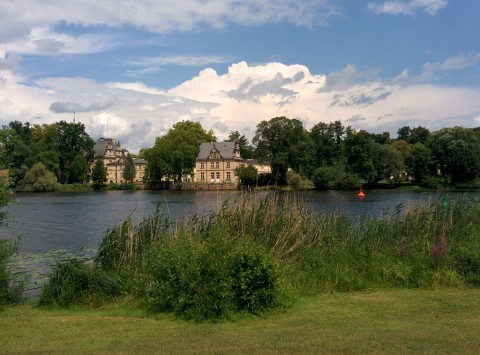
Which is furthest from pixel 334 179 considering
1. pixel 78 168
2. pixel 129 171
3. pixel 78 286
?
pixel 78 286

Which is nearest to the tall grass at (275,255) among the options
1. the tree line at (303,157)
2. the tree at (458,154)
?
the tree line at (303,157)

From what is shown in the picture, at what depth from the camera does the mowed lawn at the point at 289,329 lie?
710 cm

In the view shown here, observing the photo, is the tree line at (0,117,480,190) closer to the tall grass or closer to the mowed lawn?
the tall grass

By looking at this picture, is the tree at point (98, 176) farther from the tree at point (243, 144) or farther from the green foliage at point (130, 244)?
the green foliage at point (130, 244)

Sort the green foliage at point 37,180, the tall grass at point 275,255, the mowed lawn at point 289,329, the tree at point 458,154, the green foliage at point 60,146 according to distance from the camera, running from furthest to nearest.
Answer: the green foliage at point 60,146 → the green foliage at point 37,180 → the tree at point 458,154 → the tall grass at point 275,255 → the mowed lawn at point 289,329

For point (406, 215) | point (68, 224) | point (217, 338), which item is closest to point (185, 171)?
point (68, 224)

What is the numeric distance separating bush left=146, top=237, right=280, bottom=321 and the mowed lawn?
330 millimetres

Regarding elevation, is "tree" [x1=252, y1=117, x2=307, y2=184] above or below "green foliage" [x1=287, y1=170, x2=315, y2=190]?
above

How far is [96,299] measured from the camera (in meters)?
11.7

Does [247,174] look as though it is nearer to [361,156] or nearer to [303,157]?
[303,157]

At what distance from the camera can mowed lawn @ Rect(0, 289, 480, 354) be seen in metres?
7.10

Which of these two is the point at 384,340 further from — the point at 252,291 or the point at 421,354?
the point at 252,291

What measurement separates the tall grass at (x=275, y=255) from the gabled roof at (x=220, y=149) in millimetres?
103518

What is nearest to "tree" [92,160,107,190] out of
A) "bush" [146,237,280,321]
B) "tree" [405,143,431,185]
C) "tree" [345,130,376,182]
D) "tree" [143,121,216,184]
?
"tree" [143,121,216,184]
